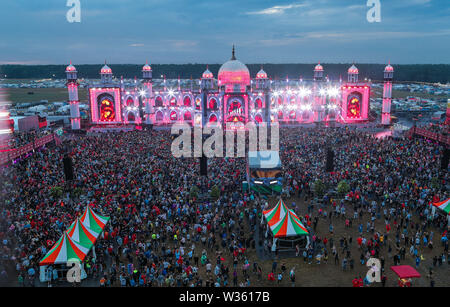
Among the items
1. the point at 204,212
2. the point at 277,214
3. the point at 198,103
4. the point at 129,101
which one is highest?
the point at 129,101

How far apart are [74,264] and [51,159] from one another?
1688 cm

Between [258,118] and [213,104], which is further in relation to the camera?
[258,118]

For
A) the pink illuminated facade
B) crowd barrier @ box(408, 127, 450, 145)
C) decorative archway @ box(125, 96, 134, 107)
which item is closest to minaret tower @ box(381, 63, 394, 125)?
the pink illuminated facade

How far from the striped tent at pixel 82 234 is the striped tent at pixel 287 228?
27.2ft

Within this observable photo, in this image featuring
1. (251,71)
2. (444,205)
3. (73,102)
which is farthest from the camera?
(251,71)

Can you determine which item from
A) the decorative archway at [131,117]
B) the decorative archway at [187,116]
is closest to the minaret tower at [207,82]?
the decorative archway at [187,116]

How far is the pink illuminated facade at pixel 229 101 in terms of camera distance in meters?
49.2

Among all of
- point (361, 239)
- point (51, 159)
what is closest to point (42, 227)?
point (51, 159)

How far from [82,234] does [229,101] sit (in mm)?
35601

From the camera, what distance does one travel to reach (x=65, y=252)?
47.2ft

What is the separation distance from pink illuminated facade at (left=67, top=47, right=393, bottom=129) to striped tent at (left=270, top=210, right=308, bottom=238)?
3264 cm

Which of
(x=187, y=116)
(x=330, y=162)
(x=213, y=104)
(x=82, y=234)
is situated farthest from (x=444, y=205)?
(x=187, y=116)

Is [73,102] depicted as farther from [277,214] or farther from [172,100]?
[277,214]

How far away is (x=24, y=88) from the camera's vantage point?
473 ft
